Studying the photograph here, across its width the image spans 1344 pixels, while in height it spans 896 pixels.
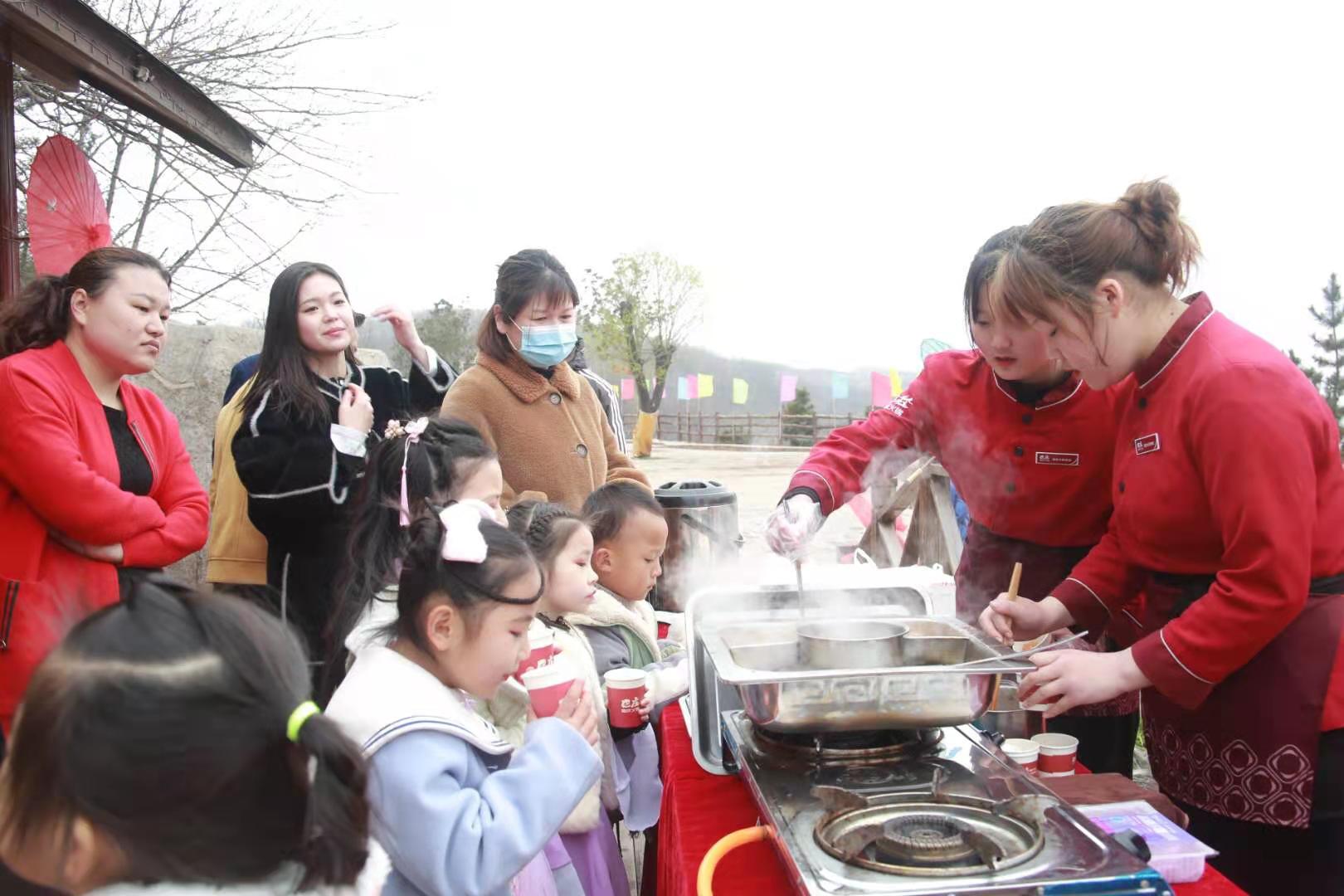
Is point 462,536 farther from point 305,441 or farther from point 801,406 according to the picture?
point 801,406

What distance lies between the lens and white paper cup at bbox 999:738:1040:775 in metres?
1.79

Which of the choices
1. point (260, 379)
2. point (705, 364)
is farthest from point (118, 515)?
point (705, 364)

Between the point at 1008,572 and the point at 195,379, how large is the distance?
507 centimetres

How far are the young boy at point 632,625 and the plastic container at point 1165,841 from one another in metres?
1.02

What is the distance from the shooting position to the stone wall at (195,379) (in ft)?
18.7

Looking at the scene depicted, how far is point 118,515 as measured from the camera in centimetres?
282

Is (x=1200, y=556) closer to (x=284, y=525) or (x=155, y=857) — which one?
(x=155, y=857)

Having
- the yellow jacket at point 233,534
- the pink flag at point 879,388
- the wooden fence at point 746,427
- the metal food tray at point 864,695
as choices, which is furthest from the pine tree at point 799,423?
the metal food tray at point 864,695

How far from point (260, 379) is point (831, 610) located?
2200mm

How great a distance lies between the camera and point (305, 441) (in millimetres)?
3113

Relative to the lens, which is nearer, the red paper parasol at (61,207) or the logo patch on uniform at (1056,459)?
the logo patch on uniform at (1056,459)

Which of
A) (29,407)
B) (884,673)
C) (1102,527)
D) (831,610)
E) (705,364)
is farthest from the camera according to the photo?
(705,364)

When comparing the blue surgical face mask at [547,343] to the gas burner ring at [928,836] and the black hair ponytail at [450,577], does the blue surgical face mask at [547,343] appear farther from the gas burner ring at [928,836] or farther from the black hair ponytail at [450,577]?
the gas burner ring at [928,836]

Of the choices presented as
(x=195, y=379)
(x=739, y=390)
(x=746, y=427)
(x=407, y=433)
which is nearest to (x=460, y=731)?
(x=407, y=433)
